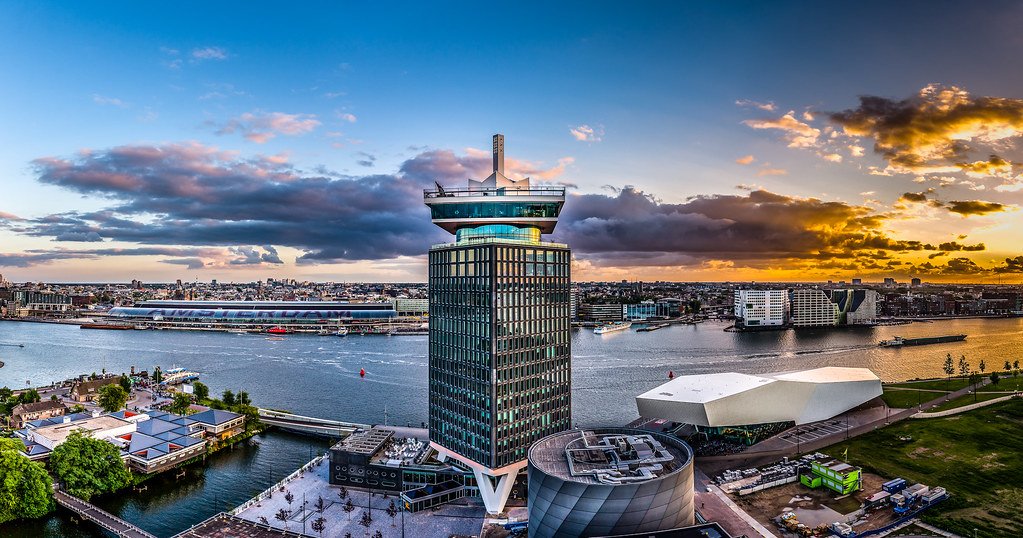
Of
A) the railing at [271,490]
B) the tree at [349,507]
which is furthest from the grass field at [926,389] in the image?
the railing at [271,490]

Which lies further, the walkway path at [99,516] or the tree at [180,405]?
the tree at [180,405]

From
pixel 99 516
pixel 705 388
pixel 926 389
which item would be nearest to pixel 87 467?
pixel 99 516

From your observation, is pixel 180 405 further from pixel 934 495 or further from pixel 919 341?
pixel 919 341

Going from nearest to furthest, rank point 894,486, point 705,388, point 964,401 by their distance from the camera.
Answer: point 894,486 < point 705,388 < point 964,401

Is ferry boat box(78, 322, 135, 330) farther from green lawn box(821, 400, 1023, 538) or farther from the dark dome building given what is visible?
green lawn box(821, 400, 1023, 538)

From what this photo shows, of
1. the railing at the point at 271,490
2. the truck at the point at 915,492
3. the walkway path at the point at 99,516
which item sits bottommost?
the walkway path at the point at 99,516

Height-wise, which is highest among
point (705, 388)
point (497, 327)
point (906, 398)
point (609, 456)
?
point (497, 327)

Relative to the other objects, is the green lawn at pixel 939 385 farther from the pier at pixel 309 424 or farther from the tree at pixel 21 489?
the tree at pixel 21 489
